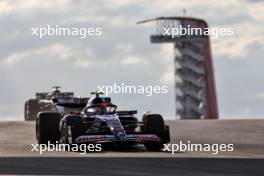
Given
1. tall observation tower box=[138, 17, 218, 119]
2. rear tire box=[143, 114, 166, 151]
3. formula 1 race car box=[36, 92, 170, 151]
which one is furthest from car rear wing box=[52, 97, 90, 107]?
tall observation tower box=[138, 17, 218, 119]

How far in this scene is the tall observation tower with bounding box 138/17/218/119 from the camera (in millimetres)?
104625

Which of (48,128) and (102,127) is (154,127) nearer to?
(102,127)

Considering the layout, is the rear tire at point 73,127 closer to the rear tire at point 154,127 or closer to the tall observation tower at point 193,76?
the rear tire at point 154,127

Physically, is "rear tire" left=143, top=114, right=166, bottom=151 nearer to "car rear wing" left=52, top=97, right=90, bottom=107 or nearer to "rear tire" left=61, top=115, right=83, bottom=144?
"rear tire" left=61, top=115, right=83, bottom=144

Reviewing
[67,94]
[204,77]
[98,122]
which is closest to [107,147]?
[98,122]

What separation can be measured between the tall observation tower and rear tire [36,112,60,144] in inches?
3000

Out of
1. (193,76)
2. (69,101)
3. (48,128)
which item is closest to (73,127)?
(48,128)

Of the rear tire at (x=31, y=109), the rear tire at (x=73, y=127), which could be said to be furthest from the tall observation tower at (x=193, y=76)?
the rear tire at (x=73, y=127)

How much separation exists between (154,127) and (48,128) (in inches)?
128

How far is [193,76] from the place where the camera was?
10544 centimetres

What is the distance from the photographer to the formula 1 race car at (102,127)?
82.5 ft

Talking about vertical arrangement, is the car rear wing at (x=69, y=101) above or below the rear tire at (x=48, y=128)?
above

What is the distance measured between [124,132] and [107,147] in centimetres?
140

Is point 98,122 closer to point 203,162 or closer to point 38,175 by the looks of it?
point 203,162
